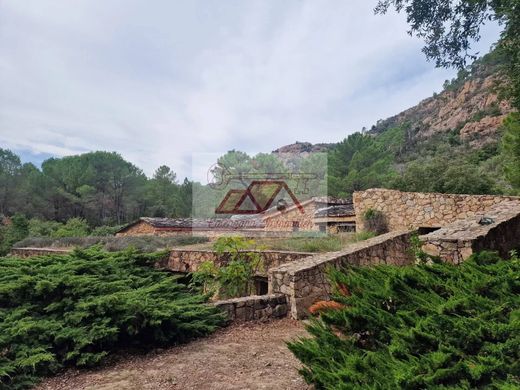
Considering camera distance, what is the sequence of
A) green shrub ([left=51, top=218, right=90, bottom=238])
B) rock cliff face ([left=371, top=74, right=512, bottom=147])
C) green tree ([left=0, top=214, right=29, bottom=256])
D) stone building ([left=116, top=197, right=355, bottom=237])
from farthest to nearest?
rock cliff face ([left=371, top=74, right=512, bottom=147]) → green shrub ([left=51, top=218, right=90, bottom=238]) → green tree ([left=0, top=214, right=29, bottom=256]) → stone building ([left=116, top=197, right=355, bottom=237])

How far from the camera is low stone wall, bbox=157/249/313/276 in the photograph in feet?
24.7

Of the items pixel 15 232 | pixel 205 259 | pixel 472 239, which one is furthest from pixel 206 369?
pixel 15 232

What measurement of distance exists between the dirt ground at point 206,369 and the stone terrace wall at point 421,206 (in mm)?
6214

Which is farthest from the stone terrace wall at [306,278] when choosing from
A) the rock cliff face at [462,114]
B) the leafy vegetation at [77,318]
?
the rock cliff face at [462,114]

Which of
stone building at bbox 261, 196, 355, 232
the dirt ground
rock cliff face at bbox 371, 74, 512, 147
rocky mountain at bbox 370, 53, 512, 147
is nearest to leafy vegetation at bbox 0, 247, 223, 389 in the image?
the dirt ground

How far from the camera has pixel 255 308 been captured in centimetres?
518

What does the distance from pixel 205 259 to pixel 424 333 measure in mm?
7210

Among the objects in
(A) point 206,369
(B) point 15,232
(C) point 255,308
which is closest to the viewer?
(A) point 206,369

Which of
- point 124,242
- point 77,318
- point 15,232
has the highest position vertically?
point 15,232

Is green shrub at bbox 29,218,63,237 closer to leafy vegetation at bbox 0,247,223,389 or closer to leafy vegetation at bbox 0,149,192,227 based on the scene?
leafy vegetation at bbox 0,149,192,227

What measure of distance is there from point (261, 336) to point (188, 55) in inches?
344

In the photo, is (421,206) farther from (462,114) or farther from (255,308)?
(462,114)

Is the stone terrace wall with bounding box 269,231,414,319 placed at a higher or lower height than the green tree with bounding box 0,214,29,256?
lower

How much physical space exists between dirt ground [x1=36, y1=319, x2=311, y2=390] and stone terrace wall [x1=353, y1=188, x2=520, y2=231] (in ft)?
20.4
